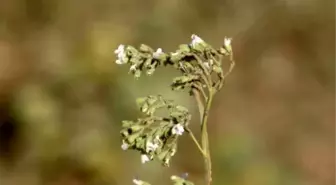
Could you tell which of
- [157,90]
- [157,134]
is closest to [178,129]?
[157,134]

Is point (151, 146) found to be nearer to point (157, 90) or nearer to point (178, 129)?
point (178, 129)

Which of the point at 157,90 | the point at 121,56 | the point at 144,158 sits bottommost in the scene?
the point at 144,158

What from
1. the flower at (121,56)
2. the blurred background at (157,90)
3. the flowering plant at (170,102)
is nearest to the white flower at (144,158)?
the flowering plant at (170,102)

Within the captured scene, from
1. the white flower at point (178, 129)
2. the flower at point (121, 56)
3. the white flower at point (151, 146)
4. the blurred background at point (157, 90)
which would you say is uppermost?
the blurred background at point (157, 90)

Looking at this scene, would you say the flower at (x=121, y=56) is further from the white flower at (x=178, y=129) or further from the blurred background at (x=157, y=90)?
the blurred background at (x=157, y=90)

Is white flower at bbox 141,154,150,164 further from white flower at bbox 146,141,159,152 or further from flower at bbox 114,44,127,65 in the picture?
flower at bbox 114,44,127,65

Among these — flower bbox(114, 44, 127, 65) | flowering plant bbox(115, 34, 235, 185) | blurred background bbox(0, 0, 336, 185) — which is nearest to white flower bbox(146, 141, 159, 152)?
flowering plant bbox(115, 34, 235, 185)

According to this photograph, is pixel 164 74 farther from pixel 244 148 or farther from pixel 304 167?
pixel 304 167
